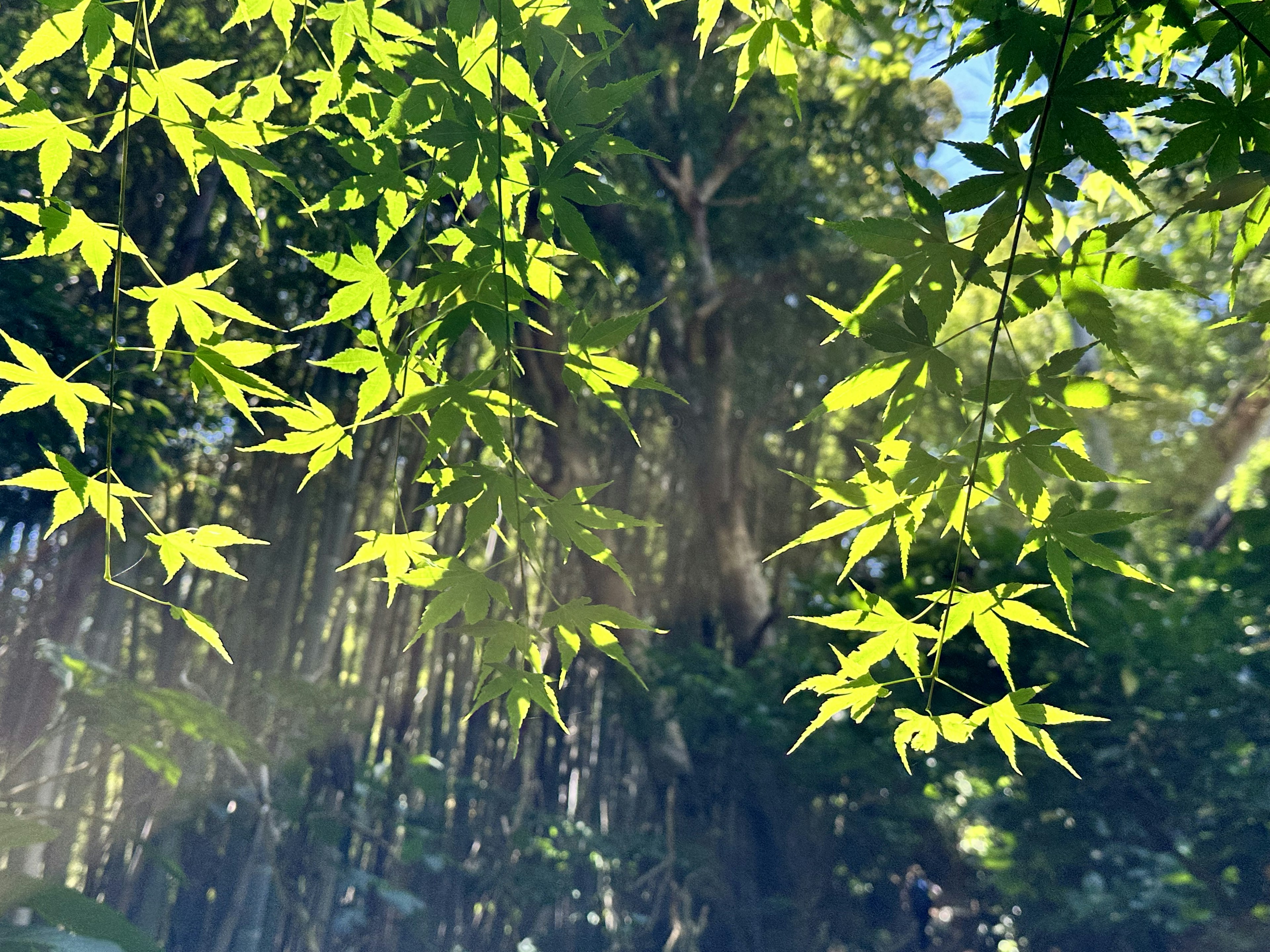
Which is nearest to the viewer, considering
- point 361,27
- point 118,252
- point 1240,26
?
point 1240,26

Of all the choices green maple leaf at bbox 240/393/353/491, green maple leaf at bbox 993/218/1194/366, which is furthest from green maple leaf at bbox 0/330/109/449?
green maple leaf at bbox 993/218/1194/366

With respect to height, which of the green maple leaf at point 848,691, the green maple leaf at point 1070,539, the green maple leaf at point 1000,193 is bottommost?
the green maple leaf at point 848,691

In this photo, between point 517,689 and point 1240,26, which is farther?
point 517,689

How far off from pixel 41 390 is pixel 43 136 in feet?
0.57

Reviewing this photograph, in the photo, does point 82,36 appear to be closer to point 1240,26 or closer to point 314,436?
point 314,436

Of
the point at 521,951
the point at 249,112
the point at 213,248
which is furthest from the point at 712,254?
the point at 249,112

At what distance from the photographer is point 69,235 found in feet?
1.94

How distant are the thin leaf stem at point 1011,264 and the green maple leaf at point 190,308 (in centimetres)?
48

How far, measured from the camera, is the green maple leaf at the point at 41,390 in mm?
568

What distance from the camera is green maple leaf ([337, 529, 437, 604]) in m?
0.68

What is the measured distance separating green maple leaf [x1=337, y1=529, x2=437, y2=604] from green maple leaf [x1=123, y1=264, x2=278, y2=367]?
→ 0.59ft

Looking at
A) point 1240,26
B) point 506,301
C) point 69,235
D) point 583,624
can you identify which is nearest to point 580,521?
point 583,624

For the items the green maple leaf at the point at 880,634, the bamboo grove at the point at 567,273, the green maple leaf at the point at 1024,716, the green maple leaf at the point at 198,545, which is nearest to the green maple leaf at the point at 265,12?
the bamboo grove at the point at 567,273

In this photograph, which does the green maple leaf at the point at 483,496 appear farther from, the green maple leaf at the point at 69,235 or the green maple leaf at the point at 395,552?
the green maple leaf at the point at 69,235
